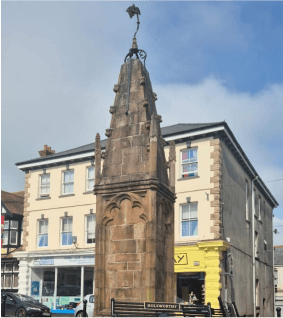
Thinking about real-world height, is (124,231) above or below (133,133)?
below

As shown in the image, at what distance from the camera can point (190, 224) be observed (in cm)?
2912

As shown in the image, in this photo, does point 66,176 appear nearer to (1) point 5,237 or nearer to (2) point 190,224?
(1) point 5,237

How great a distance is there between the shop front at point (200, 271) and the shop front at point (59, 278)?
6.33 m

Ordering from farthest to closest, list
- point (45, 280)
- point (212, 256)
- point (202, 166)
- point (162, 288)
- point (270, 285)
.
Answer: point (270, 285) < point (45, 280) < point (202, 166) < point (212, 256) < point (162, 288)

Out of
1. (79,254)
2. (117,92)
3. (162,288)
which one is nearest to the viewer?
(162,288)

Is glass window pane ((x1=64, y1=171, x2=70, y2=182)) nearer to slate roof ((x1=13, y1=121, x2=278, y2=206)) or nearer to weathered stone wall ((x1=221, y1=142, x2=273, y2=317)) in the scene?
slate roof ((x1=13, y1=121, x2=278, y2=206))

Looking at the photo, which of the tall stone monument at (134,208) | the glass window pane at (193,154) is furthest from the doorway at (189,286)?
the tall stone monument at (134,208)

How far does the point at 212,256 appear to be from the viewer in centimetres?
2752

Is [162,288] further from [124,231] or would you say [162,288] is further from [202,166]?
[202,166]

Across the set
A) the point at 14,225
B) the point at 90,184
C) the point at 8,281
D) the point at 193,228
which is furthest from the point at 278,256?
the point at 193,228

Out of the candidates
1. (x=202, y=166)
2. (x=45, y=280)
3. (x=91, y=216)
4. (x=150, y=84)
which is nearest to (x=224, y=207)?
(x=202, y=166)

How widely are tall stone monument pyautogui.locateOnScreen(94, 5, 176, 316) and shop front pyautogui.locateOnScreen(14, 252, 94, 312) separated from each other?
2053 cm

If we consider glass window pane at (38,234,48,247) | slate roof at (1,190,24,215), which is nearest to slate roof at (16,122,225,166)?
slate roof at (1,190,24,215)

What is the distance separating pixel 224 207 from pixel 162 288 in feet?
58.1
